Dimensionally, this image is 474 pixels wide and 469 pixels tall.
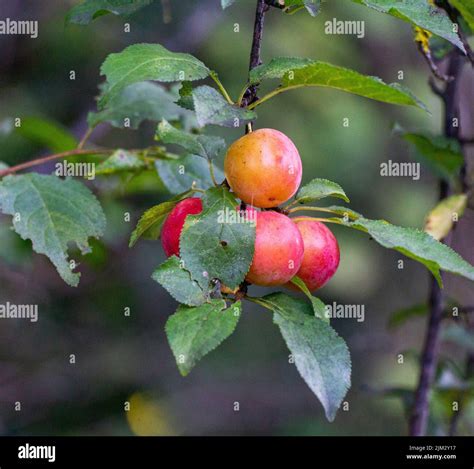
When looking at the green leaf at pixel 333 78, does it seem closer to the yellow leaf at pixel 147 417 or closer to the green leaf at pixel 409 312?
the green leaf at pixel 409 312

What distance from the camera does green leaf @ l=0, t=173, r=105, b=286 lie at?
1168 millimetres

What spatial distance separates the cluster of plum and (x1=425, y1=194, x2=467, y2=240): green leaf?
68cm

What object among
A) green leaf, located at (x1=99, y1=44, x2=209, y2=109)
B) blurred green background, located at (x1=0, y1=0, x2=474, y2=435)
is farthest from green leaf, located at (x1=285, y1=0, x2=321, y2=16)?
blurred green background, located at (x1=0, y1=0, x2=474, y2=435)

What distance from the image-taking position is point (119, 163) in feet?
4.54

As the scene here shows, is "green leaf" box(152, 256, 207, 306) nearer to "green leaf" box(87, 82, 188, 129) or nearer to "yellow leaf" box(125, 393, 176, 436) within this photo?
"green leaf" box(87, 82, 188, 129)

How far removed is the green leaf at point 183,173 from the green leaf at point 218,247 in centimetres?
44

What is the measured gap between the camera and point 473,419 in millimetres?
2137

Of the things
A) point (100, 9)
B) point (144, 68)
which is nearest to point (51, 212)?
point (100, 9)

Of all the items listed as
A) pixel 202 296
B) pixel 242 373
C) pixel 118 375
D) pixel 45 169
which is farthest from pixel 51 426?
pixel 202 296

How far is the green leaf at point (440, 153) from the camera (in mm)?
1576

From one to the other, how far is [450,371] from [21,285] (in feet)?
4.54

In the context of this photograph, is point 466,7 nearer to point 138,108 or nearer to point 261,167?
point 261,167

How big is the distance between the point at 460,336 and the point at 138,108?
0.99 m
